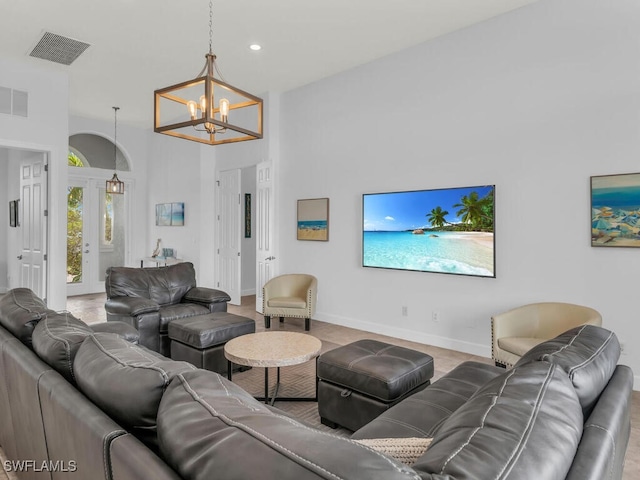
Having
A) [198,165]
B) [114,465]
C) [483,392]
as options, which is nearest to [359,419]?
[483,392]

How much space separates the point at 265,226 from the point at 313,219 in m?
0.92

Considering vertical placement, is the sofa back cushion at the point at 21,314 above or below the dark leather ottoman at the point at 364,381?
above

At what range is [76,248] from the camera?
7.68 meters

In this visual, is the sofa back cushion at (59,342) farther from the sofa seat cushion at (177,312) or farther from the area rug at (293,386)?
the sofa seat cushion at (177,312)

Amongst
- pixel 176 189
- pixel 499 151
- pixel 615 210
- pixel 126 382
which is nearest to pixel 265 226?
pixel 176 189

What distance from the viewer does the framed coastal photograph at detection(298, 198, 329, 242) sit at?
5406 mm

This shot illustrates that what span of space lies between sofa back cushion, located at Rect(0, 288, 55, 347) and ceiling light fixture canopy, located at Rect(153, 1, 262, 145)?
4.16ft

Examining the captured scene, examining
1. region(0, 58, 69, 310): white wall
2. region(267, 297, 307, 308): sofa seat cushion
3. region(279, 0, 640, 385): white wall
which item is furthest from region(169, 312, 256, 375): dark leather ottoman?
region(0, 58, 69, 310): white wall

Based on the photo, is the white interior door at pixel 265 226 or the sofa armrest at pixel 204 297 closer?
the sofa armrest at pixel 204 297

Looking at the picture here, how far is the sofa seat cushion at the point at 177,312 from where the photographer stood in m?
3.75

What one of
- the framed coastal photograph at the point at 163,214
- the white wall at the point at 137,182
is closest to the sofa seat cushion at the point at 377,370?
the framed coastal photograph at the point at 163,214

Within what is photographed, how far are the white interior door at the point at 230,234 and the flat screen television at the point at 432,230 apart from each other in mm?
2701

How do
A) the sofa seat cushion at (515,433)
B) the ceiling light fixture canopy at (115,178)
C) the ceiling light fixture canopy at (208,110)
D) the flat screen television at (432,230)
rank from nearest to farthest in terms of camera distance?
the sofa seat cushion at (515,433) < the ceiling light fixture canopy at (208,110) < the flat screen television at (432,230) < the ceiling light fixture canopy at (115,178)

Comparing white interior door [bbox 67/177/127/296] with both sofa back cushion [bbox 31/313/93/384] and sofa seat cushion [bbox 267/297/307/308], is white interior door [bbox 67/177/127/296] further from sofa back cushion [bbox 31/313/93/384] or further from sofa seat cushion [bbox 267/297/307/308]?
sofa back cushion [bbox 31/313/93/384]
